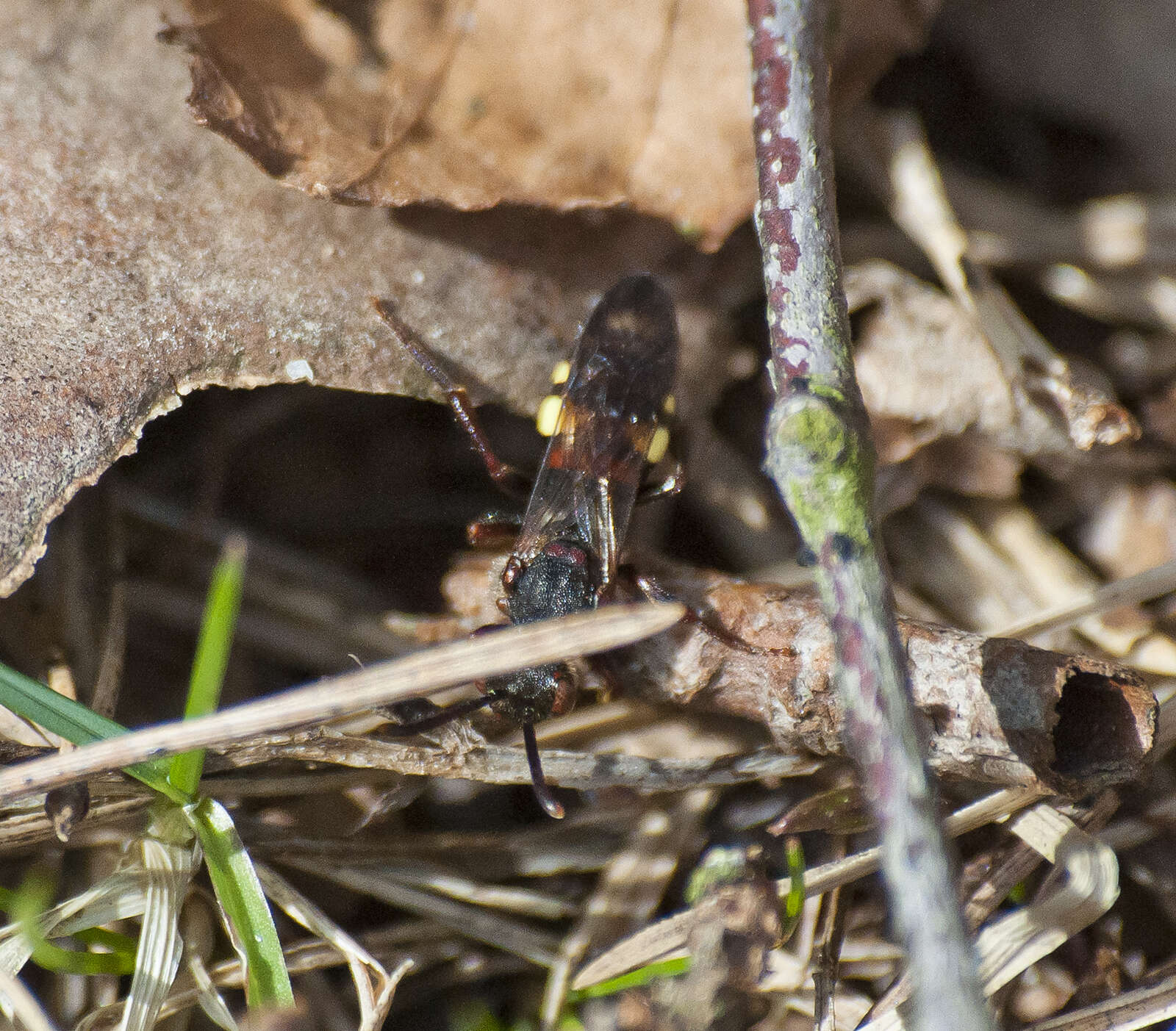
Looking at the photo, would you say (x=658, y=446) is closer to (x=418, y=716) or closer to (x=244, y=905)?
(x=418, y=716)

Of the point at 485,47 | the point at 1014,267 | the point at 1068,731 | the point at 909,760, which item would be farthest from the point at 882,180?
the point at 909,760

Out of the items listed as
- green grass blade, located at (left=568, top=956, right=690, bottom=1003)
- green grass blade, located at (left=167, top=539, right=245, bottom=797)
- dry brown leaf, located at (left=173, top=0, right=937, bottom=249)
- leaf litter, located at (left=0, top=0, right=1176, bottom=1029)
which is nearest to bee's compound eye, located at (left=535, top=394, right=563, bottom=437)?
leaf litter, located at (left=0, top=0, right=1176, bottom=1029)

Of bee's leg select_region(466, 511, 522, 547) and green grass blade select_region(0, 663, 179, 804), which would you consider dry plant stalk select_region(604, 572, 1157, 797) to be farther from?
green grass blade select_region(0, 663, 179, 804)

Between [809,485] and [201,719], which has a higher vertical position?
[809,485]

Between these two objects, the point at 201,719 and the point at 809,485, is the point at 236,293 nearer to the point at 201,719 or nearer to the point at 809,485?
the point at 201,719

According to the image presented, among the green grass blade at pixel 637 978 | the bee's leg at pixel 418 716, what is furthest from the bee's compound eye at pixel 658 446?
the green grass blade at pixel 637 978
